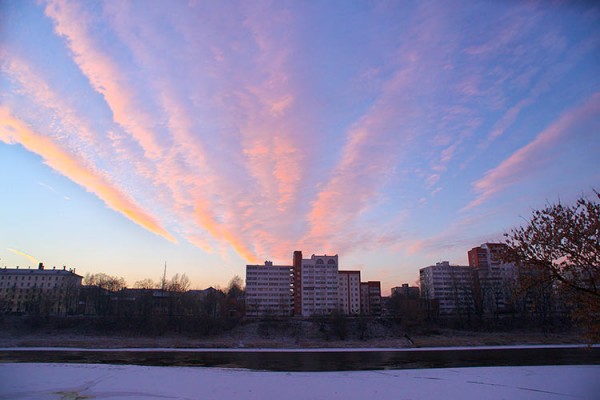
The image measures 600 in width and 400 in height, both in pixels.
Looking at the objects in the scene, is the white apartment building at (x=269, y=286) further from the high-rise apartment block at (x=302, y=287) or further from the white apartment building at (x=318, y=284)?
the white apartment building at (x=318, y=284)

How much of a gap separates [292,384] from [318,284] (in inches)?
4390

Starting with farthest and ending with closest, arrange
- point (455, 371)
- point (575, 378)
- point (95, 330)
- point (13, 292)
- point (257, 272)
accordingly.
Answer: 1. point (257, 272)
2. point (13, 292)
3. point (95, 330)
4. point (455, 371)
5. point (575, 378)

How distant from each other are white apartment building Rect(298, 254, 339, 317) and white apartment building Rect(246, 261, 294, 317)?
625cm

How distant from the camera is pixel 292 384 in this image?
904 inches

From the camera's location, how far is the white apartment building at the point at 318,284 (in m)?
130

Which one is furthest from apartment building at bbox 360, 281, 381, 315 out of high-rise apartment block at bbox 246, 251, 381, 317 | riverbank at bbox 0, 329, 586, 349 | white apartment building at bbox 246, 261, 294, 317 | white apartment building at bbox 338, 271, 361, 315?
riverbank at bbox 0, 329, 586, 349

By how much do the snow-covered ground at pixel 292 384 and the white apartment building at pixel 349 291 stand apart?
110320 mm

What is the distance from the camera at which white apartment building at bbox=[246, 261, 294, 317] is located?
436ft

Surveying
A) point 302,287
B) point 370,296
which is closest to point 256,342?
point 302,287

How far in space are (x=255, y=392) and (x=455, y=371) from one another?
56.9 ft

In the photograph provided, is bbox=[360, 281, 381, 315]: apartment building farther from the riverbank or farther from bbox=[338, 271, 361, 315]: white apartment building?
the riverbank

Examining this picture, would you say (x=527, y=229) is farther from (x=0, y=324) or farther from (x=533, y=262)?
(x=0, y=324)

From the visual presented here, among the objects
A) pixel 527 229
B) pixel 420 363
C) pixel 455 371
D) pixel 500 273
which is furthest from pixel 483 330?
pixel 500 273

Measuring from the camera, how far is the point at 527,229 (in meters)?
17.2
